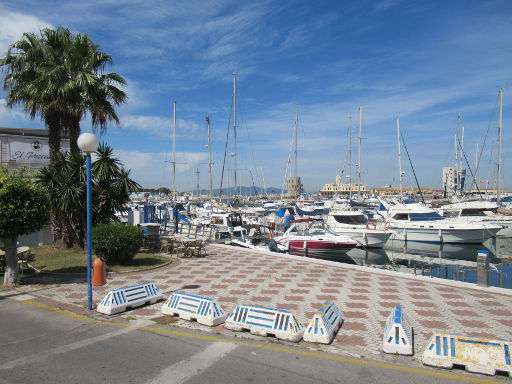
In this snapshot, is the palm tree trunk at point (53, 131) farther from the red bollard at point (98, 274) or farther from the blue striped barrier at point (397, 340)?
the blue striped barrier at point (397, 340)

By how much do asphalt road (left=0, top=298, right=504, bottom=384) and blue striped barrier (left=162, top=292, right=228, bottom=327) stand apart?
49 cm

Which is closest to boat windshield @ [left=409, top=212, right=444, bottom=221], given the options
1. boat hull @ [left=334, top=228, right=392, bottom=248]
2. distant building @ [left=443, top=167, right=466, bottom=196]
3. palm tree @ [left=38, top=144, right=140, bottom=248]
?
boat hull @ [left=334, top=228, right=392, bottom=248]

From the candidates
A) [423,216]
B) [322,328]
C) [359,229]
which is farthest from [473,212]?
[322,328]

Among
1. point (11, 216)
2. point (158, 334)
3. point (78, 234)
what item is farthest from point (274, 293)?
point (78, 234)

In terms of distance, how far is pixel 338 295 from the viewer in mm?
9758

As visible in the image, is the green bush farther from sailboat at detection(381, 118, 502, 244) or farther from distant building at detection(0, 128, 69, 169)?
sailboat at detection(381, 118, 502, 244)

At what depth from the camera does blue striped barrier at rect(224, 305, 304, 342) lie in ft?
21.4

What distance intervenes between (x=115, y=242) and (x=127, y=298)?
5037 millimetres

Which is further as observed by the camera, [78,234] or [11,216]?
[78,234]

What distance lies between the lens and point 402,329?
19.9 ft

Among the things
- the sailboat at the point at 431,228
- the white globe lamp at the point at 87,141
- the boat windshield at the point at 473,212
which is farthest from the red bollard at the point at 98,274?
the boat windshield at the point at 473,212

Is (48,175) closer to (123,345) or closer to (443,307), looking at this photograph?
(123,345)

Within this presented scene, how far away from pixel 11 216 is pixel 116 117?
8325 millimetres

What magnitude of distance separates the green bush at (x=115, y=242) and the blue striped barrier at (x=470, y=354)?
10.5 metres
